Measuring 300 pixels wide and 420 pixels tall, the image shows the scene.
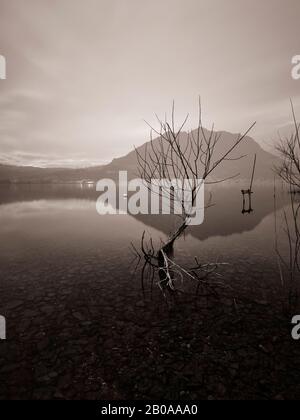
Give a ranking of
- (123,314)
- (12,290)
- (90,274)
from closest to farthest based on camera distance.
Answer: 1. (123,314)
2. (12,290)
3. (90,274)

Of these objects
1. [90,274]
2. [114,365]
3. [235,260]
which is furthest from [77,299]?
[235,260]

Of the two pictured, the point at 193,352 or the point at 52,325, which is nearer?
the point at 193,352

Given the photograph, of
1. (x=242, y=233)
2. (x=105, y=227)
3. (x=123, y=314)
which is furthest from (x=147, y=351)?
(x=105, y=227)

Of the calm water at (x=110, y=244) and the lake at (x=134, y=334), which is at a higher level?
the calm water at (x=110, y=244)

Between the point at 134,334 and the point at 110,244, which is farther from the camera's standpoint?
the point at 110,244

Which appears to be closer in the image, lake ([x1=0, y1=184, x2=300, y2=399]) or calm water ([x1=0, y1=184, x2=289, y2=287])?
lake ([x1=0, y1=184, x2=300, y2=399])

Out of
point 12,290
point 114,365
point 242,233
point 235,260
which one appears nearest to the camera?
point 114,365

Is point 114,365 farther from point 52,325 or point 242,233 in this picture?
point 242,233

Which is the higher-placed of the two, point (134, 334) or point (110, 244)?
point (110, 244)

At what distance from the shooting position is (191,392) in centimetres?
569

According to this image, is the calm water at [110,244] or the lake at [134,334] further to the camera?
the calm water at [110,244]

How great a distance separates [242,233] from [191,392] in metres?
19.4

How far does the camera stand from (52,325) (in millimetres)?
8328
